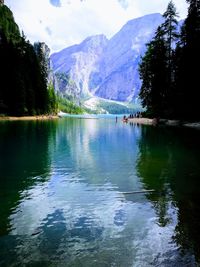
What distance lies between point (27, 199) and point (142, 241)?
18.7 feet

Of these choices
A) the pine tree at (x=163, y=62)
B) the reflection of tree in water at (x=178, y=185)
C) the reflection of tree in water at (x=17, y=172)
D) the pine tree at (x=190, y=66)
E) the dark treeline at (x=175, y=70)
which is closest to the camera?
the reflection of tree in water at (x=178, y=185)

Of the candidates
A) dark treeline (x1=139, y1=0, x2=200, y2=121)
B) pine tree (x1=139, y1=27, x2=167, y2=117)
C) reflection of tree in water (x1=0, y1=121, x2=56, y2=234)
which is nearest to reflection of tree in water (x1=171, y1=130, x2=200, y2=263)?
reflection of tree in water (x1=0, y1=121, x2=56, y2=234)

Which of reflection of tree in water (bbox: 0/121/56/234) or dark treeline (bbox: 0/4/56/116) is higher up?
dark treeline (bbox: 0/4/56/116)

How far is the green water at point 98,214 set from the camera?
7.61 meters

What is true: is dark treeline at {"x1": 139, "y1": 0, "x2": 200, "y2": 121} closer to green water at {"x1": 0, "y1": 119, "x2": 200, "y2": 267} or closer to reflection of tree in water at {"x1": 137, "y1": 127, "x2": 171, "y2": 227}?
reflection of tree in water at {"x1": 137, "y1": 127, "x2": 171, "y2": 227}

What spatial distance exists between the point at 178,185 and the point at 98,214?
5.70 meters

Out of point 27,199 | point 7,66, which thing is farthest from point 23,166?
point 7,66

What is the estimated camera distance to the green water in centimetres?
761

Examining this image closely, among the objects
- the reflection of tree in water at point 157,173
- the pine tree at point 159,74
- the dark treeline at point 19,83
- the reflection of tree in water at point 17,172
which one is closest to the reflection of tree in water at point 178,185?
the reflection of tree in water at point 157,173

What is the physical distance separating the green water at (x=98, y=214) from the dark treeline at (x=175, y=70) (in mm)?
31141

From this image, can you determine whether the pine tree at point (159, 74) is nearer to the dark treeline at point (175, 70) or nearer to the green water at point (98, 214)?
the dark treeline at point (175, 70)

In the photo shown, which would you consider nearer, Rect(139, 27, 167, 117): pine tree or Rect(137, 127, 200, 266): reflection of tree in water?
Rect(137, 127, 200, 266): reflection of tree in water

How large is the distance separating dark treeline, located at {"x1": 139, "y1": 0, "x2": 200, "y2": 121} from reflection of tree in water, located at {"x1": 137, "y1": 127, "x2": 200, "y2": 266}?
77.3 ft

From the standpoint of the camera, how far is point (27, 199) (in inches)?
486
